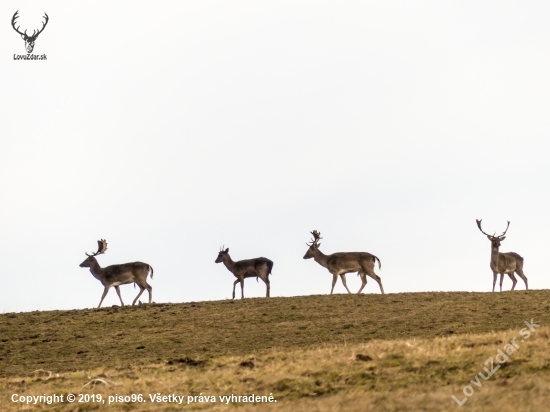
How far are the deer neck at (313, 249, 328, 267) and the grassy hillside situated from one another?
4.59 metres

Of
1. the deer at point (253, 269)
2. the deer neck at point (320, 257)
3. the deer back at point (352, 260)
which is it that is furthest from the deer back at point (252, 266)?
the deer back at point (352, 260)

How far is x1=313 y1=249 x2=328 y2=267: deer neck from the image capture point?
109ft

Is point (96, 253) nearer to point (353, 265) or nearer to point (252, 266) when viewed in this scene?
point (252, 266)

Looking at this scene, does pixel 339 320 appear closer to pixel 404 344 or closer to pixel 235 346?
pixel 235 346

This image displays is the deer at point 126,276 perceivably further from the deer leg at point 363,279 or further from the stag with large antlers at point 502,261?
the stag with large antlers at point 502,261

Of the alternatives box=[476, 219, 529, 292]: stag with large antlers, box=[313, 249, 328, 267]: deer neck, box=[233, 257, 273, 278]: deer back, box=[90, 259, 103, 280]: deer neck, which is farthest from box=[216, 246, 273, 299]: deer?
box=[476, 219, 529, 292]: stag with large antlers

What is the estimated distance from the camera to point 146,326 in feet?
85.6

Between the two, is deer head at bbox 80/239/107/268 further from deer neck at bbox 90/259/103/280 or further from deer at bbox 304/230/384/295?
deer at bbox 304/230/384/295

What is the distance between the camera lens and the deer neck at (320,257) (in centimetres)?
3312

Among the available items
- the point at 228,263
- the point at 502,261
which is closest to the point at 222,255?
the point at 228,263

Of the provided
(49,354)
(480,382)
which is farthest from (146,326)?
(480,382)

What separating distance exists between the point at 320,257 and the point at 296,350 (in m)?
13.7

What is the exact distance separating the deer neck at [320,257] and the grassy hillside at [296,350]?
4595 millimetres

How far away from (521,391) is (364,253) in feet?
59.3
